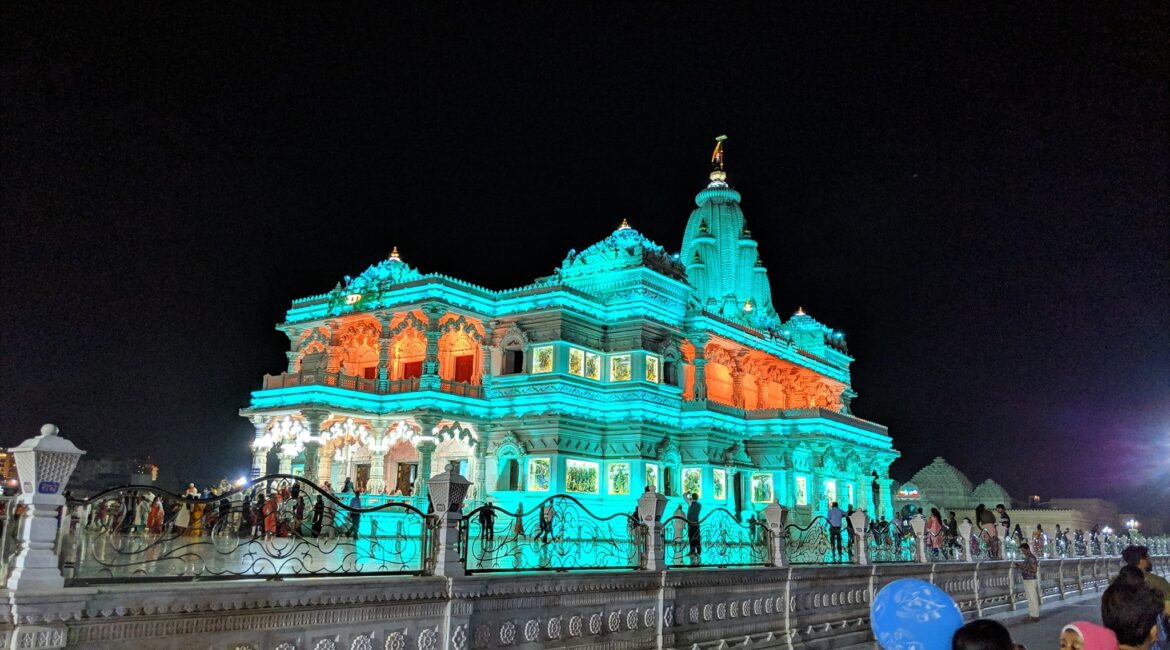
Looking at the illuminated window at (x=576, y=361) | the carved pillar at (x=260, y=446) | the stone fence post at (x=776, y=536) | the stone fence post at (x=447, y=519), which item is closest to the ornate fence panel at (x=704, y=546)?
the stone fence post at (x=776, y=536)

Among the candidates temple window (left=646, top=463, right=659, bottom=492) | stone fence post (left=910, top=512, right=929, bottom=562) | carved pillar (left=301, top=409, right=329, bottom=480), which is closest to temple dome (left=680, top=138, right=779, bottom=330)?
temple window (left=646, top=463, right=659, bottom=492)

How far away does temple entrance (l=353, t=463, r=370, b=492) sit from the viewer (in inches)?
1309

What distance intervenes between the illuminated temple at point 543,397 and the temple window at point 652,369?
78mm

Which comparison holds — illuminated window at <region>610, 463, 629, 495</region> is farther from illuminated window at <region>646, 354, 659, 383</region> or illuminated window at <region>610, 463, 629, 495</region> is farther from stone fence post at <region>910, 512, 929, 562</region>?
stone fence post at <region>910, 512, 929, 562</region>

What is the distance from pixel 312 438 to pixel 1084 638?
89.0 ft

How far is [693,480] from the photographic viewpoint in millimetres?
35594

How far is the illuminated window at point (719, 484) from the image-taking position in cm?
3606

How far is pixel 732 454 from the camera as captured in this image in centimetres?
3753

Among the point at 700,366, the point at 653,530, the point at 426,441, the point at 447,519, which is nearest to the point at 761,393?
the point at 700,366

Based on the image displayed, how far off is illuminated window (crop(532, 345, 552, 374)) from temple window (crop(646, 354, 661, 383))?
166 inches

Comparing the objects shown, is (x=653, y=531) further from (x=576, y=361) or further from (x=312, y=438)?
(x=576, y=361)

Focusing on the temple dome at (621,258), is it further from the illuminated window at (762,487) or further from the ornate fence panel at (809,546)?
the ornate fence panel at (809,546)

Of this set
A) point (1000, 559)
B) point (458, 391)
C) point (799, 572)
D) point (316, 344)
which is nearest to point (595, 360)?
point (458, 391)

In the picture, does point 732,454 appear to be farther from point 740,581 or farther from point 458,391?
point 740,581
